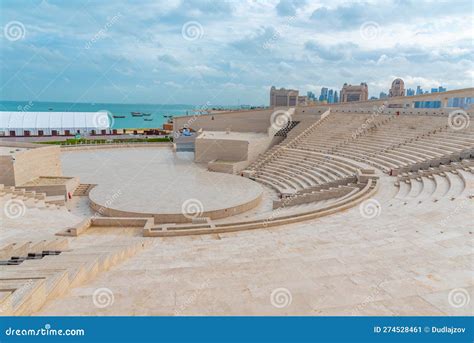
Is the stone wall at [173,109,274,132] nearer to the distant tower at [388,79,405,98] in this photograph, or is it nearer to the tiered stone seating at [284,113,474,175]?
the tiered stone seating at [284,113,474,175]

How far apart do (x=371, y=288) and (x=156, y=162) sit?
71.6ft

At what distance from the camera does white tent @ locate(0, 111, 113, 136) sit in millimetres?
36188

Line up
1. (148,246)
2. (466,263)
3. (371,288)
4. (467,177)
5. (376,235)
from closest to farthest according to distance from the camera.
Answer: (371,288) < (466,263) < (376,235) < (148,246) < (467,177)

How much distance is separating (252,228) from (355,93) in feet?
218

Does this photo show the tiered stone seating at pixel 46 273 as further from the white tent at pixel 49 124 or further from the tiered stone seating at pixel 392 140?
the white tent at pixel 49 124

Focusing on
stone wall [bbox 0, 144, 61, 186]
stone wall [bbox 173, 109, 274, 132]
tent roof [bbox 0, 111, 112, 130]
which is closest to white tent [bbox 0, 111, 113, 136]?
tent roof [bbox 0, 111, 112, 130]

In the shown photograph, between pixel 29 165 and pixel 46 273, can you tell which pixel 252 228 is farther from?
pixel 29 165

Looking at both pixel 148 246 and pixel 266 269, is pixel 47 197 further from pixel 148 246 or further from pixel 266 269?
pixel 266 269

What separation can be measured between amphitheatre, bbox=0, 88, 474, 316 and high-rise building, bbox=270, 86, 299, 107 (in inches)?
1816

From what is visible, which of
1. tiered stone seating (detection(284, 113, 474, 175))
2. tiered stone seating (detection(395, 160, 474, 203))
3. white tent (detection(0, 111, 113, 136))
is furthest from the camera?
white tent (detection(0, 111, 113, 136))

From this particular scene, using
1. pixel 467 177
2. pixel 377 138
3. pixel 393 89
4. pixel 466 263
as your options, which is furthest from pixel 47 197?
pixel 393 89

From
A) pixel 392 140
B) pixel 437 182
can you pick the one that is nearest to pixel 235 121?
pixel 392 140

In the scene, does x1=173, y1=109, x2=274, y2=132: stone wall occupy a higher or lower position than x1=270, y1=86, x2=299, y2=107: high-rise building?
lower

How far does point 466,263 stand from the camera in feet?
19.0
